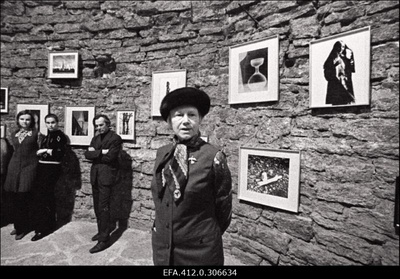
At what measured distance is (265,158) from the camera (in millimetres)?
2549

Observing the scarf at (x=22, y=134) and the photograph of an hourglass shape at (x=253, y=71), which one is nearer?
the photograph of an hourglass shape at (x=253, y=71)

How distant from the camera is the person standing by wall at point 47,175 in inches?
125

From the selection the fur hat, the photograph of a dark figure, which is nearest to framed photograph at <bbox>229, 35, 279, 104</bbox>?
the photograph of a dark figure

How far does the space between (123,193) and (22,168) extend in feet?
4.90

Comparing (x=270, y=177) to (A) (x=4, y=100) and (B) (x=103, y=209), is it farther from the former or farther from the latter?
(A) (x=4, y=100)

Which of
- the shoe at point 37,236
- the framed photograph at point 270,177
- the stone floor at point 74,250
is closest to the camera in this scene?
the framed photograph at point 270,177

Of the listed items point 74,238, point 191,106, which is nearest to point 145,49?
point 191,106

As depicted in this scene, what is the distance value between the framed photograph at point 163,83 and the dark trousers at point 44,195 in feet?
5.89

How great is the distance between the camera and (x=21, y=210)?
3.20m

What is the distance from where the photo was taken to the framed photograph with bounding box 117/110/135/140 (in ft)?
11.5

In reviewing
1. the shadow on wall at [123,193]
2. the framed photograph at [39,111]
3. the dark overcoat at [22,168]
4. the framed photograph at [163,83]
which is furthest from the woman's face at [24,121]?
the framed photograph at [163,83]

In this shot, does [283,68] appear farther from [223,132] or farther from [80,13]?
[80,13]

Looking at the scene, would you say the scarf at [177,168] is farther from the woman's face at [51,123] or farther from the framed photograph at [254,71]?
the woman's face at [51,123]

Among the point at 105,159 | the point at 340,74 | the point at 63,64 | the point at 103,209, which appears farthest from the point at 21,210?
the point at 340,74
